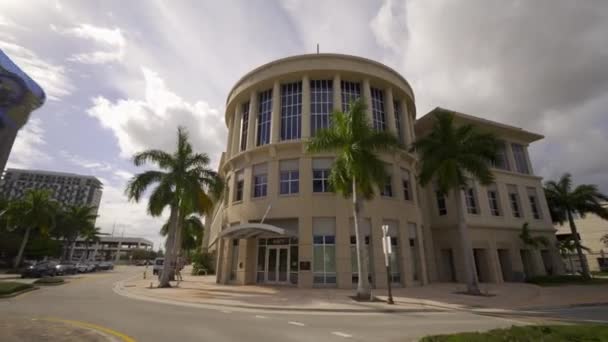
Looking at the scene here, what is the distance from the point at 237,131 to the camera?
2997 centimetres

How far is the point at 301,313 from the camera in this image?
12.2m

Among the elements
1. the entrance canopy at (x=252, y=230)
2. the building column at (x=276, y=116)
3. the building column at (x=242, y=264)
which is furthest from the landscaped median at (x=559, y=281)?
the building column at (x=276, y=116)

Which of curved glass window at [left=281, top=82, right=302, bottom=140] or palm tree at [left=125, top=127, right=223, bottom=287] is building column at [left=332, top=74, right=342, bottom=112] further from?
palm tree at [left=125, top=127, right=223, bottom=287]

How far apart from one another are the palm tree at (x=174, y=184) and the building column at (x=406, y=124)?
721 inches

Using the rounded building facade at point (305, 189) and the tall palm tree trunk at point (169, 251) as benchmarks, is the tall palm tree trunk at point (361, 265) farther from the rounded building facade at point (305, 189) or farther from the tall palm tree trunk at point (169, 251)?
the tall palm tree trunk at point (169, 251)

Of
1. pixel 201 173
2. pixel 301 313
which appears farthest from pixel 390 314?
pixel 201 173

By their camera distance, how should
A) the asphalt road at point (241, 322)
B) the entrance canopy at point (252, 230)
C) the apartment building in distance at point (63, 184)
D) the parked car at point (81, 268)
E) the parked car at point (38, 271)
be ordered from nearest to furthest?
1. the asphalt road at point (241, 322)
2. the entrance canopy at point (252, 230)
3. the parked car at point (38, 271)
4. the parked car at point (81, 268)
5. the apartment building in distance at point (63, 184)

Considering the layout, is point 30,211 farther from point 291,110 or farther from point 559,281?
point 559,281

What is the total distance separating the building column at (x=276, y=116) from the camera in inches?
1012

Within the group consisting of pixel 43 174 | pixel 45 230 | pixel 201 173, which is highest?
pixel 43 174

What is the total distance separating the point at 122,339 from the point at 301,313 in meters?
6.95

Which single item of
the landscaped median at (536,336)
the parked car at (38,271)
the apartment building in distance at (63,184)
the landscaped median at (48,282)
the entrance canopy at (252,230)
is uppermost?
the apartment building in distance at (63,184)

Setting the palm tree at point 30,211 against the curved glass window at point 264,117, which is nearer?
the curved glass window at point 264,117

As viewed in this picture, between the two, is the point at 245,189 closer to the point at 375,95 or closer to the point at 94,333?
the point at 375,95
